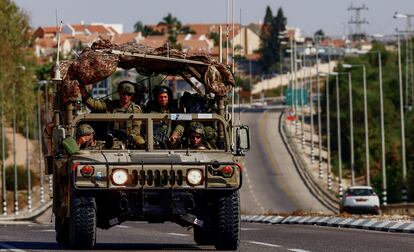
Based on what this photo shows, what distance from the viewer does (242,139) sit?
86.7 feet

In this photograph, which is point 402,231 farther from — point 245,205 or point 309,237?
point 245,205

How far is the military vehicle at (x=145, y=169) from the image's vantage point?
25297mm

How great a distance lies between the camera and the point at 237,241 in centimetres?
2598

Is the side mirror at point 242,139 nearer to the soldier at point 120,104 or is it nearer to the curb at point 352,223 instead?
the soldier at point 120,104

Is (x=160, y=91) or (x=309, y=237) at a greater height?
(x=160, y=91)

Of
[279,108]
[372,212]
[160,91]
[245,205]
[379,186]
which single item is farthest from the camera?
[279,108]

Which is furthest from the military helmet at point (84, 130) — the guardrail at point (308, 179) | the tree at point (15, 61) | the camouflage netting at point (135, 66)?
the tree at point (15, 61)

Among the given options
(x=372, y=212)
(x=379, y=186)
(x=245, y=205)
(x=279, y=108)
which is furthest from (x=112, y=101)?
(x=279, y=108)

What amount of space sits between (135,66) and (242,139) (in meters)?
2.53

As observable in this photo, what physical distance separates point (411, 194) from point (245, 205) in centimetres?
1032

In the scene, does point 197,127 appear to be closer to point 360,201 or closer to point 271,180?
point 360,201

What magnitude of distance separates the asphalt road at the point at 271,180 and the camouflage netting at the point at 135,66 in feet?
187

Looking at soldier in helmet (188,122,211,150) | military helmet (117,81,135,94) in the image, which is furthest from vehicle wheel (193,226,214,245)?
military helmet (117,81,135,94)

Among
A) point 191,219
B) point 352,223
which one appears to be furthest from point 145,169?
point 352,223
